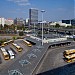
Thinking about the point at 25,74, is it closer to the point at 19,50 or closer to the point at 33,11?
the point at 19,50

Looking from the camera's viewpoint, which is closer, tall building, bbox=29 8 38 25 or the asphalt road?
the asphalt road

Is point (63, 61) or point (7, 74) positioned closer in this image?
point (7, 74)

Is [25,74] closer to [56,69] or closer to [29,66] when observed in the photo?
[29,66]

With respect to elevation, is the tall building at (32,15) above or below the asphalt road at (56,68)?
above

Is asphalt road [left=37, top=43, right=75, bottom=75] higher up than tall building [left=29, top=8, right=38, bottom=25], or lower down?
lower down

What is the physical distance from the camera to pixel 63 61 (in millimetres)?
20359

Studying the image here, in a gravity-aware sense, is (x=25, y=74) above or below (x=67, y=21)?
below

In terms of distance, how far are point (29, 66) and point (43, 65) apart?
3.73 metres

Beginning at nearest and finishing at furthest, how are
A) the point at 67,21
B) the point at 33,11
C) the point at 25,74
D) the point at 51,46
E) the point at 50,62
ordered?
1. the point at 25,74
2. the point at 50,62
3. the point at 51,46
4. the point at 33,11
5. the point at 67,21

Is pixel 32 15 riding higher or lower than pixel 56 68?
higher

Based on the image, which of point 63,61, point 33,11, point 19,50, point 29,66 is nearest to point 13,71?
point 29,66

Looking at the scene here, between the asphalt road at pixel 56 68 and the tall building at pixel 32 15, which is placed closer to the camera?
the asphalt road at pixel 56 68

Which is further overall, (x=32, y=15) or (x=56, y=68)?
(x=32, y=15)

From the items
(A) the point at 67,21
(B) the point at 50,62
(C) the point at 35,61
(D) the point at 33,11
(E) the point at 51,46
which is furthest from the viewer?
(A) the point at 67,21
